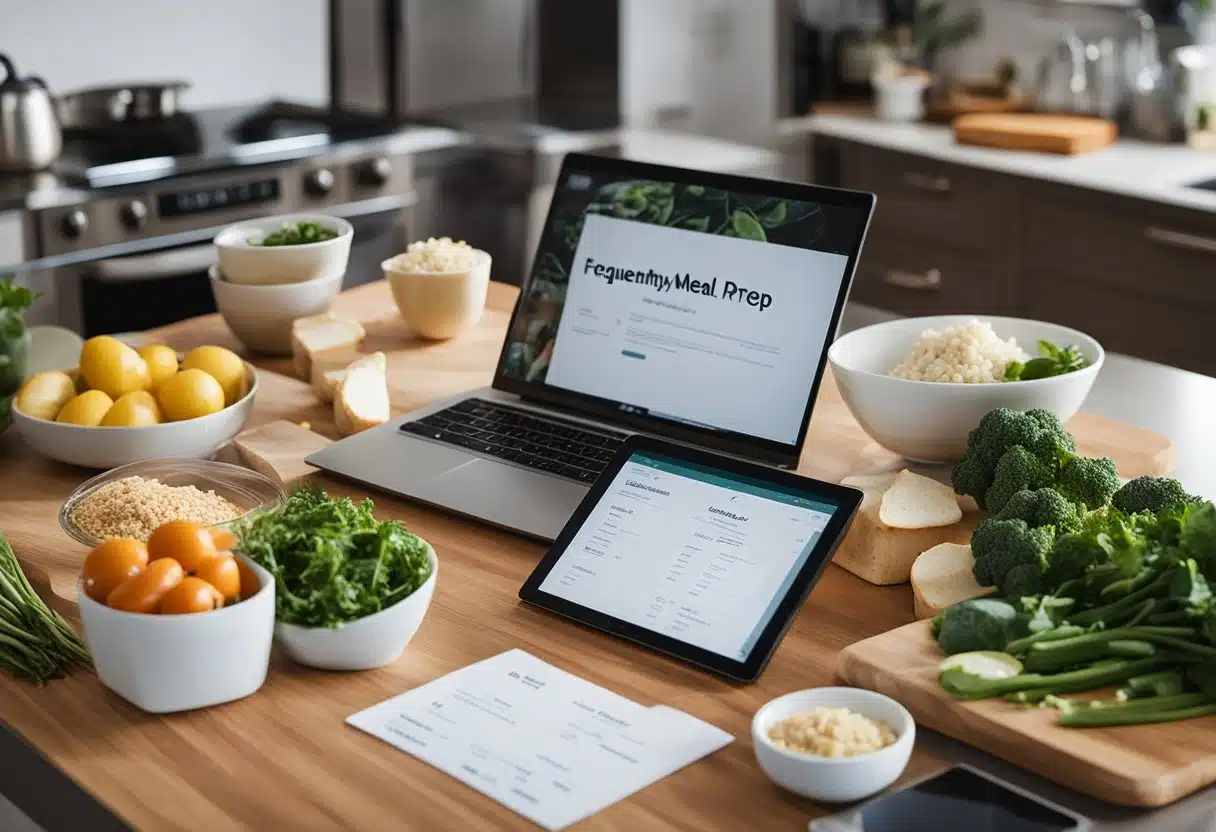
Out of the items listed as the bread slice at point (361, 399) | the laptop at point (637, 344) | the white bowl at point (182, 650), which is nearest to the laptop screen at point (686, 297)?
the laptop at point (637, 344)

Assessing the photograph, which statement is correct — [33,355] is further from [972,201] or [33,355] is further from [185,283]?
[972,201]

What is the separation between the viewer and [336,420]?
5.67 ft

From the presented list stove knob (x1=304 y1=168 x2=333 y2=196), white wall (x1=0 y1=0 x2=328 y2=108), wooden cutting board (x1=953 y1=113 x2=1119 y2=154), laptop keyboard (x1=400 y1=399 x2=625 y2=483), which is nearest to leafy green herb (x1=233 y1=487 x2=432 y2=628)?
laptop keyboard (x1=400 y1=399 x2=625 y2=483)

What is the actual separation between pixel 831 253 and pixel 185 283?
2.03m

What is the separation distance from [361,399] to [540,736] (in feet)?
2.38

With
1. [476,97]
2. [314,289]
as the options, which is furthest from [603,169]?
[476,97]

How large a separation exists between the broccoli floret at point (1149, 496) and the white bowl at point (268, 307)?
116 centimetres

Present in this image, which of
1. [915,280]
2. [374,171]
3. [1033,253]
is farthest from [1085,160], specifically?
[374,171]

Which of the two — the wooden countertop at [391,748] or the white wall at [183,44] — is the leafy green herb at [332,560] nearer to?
the wooden countertop at [391,748]

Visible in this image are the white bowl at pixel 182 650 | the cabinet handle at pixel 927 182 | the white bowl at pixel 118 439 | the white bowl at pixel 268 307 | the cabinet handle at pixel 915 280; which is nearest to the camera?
the white bowl at pixel 182 650

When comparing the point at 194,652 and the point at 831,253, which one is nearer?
the point at 194,652

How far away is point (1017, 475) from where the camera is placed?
4.30ft

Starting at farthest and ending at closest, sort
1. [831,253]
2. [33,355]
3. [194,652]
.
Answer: [33,355] → [831,253] → [194,652]

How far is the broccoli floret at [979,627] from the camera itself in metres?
1.11
